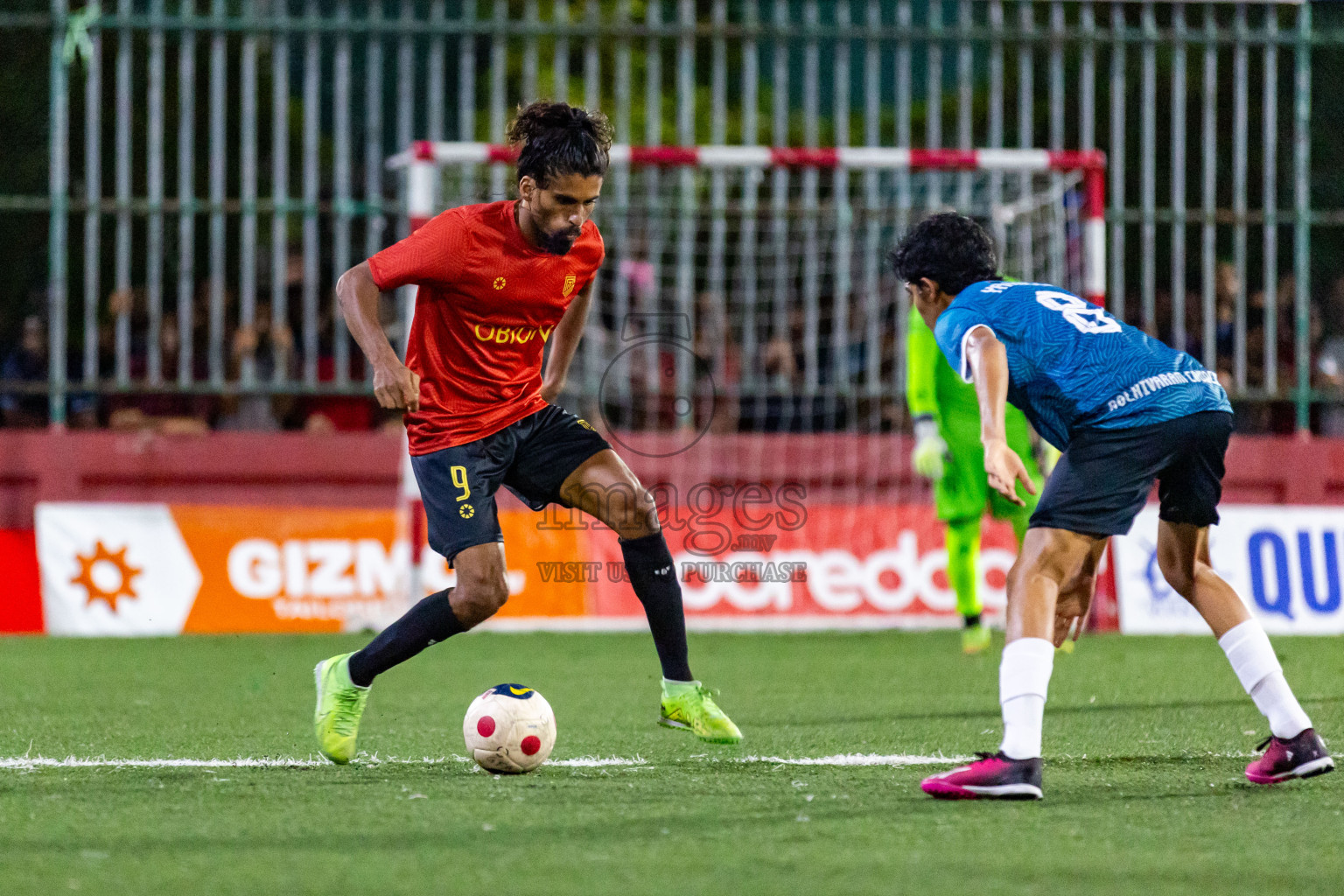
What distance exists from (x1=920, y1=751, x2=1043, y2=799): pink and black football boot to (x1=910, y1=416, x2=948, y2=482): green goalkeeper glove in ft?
15.0

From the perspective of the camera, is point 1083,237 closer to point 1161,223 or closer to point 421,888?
point 1161,223

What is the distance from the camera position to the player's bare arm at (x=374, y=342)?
4.90 metres

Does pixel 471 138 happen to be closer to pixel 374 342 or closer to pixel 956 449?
pixel 956 449

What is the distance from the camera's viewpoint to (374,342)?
504 centimetres

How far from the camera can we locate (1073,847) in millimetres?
3668

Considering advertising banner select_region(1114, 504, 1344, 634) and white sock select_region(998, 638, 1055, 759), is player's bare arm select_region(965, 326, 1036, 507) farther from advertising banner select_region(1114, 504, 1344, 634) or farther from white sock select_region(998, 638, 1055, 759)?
advertising banner select_region(1114, 504, 1344, 634)

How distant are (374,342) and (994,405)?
185 centimetres

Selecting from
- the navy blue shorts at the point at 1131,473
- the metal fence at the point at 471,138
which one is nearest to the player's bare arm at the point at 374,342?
the navy blue shorts at the point at 1131,473

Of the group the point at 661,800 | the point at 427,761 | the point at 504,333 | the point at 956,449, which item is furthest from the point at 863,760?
the point at 956,449

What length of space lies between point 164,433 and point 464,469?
6652 millimetres

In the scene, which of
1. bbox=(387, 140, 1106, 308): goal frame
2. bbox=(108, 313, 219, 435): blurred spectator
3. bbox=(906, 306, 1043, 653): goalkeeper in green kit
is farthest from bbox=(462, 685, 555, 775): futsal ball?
bbox=(108, 313, 219, 435): blurred spectator

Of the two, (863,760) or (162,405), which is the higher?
(162,405)

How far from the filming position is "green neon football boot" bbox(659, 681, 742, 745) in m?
5.29

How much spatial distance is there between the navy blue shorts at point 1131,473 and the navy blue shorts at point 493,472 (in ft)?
4.98
